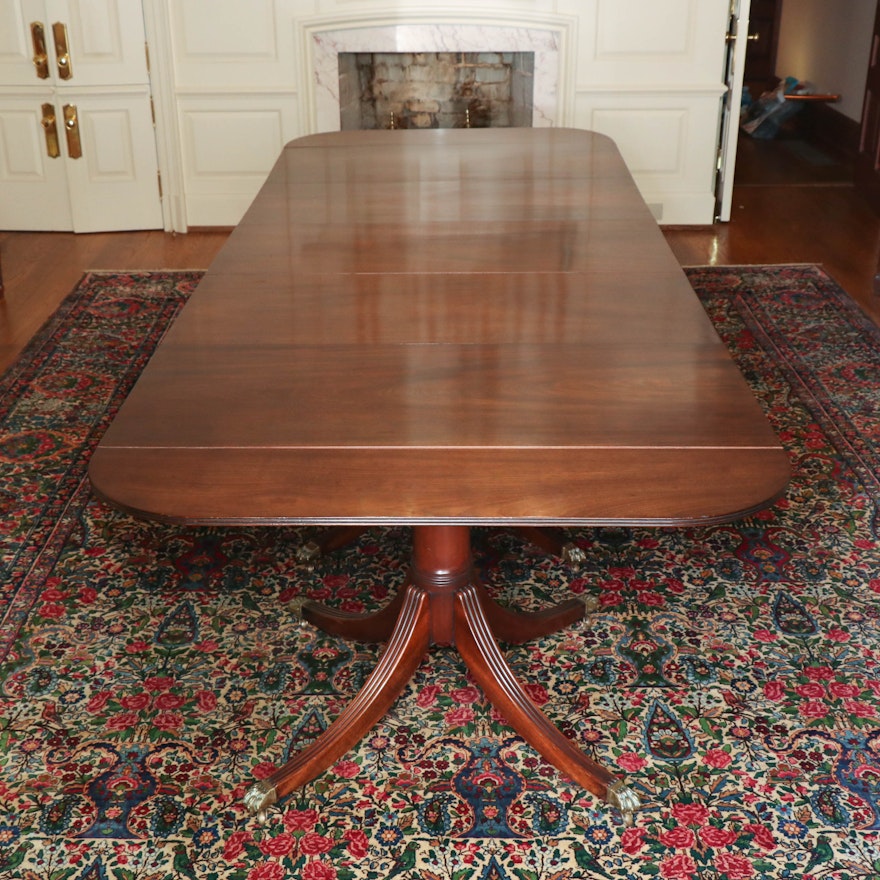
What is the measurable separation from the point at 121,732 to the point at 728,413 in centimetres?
140

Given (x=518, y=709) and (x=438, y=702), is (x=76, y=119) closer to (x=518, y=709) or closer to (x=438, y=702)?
(x=438, y=702)

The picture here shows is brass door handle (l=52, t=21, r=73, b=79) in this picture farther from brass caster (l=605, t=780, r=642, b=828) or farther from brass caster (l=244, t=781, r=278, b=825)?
brass caster (l=605, t=780, r=642, b=828)

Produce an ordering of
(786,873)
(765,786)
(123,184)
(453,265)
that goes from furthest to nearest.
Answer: (123,184) < (453,265) < (765,786) < (786,873)

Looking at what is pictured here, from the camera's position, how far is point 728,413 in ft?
6.69

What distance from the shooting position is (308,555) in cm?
294

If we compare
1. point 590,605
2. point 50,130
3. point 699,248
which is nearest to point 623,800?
point 590,605

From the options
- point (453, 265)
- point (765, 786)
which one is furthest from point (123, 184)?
point (765, 786)

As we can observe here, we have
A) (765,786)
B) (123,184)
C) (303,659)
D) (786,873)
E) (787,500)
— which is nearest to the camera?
(786,873)

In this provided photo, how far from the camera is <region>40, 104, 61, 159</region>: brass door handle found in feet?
18.1

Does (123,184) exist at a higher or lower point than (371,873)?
higher

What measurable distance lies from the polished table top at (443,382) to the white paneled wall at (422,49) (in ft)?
8.08

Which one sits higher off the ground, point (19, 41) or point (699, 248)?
point (19, 41)

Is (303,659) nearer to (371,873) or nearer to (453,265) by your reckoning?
(371,873)

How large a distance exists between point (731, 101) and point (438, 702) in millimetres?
4155
